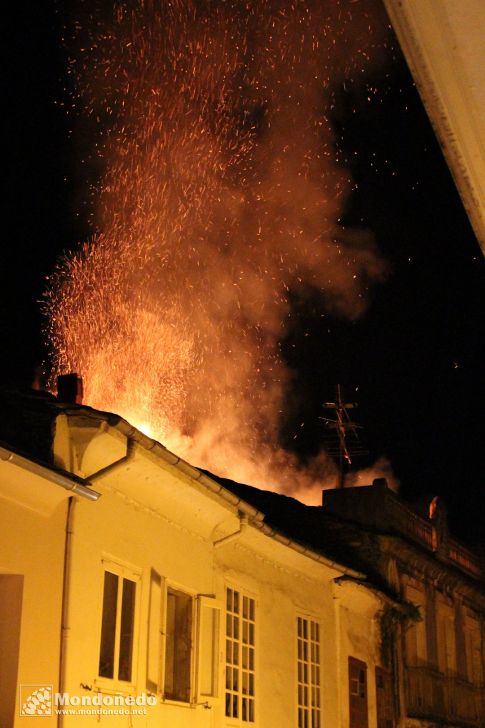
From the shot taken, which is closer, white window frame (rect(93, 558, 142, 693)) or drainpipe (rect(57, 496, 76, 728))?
drainpipe (rect(57, 496, 76, 728))

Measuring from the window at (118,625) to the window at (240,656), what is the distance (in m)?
2.68

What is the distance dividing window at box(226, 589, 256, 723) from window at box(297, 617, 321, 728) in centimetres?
192

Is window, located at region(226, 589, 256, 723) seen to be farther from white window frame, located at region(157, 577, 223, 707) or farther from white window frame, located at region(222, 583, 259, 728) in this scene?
white window frame, located at region(157, 577, 223, 707)

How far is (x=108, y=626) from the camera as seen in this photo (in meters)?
9.39

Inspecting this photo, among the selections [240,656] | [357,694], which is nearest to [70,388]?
[240,656]

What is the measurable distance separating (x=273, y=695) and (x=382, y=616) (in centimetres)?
554

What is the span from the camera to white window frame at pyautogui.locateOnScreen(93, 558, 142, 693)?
899cm

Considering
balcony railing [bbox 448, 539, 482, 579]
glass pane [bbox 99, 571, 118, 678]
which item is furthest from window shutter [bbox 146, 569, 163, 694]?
balcony railing [bbox 448, 539, 482, 579]

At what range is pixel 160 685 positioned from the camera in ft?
33.8

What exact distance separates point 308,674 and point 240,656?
2.81 metres

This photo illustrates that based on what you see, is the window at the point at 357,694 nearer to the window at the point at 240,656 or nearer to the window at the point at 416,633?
the window at the point at 416,633

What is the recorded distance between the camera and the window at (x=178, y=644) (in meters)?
11.0

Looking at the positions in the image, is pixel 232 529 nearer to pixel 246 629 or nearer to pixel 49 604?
pixel 246 629

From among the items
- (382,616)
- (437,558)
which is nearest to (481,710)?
(437,558)
